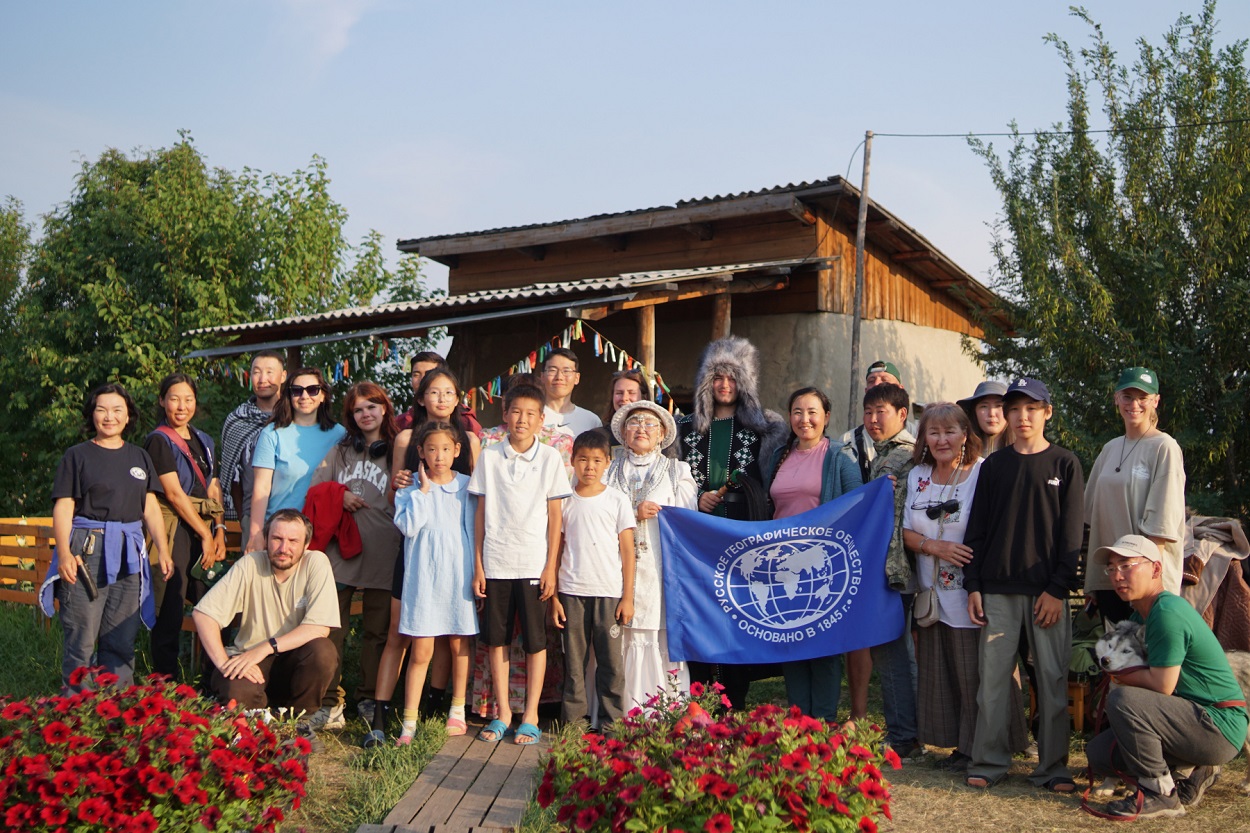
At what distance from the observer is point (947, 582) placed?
5.10m

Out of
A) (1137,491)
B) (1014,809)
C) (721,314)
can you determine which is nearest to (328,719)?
(1014,809)

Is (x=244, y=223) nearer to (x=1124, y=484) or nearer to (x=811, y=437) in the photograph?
(x=811, y=437)

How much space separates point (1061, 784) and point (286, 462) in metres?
4.15

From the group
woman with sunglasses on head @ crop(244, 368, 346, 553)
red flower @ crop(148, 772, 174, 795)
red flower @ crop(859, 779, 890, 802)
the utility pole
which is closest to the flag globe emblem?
red flower @ crop(859, 779, 890, 802)

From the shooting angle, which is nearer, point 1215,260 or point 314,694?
point 314,694

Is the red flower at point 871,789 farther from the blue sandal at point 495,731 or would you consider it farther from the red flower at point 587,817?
the blue sandal at point 495,731

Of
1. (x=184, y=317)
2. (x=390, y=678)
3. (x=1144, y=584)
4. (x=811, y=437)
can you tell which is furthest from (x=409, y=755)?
(x=184, y=317)

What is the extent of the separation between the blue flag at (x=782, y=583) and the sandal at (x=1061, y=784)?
952 millimetres

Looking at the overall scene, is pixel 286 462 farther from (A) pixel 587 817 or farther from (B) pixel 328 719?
(A) pixel 587 817

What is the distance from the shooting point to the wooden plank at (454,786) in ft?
13.6

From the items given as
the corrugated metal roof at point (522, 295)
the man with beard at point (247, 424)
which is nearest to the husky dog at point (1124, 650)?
the man with beard at point (247, 424)

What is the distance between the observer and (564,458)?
19.6 feet

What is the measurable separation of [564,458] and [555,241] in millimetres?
7955

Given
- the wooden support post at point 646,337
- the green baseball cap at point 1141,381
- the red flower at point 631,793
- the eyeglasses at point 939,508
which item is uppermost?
the wooden support post at point 646,337
